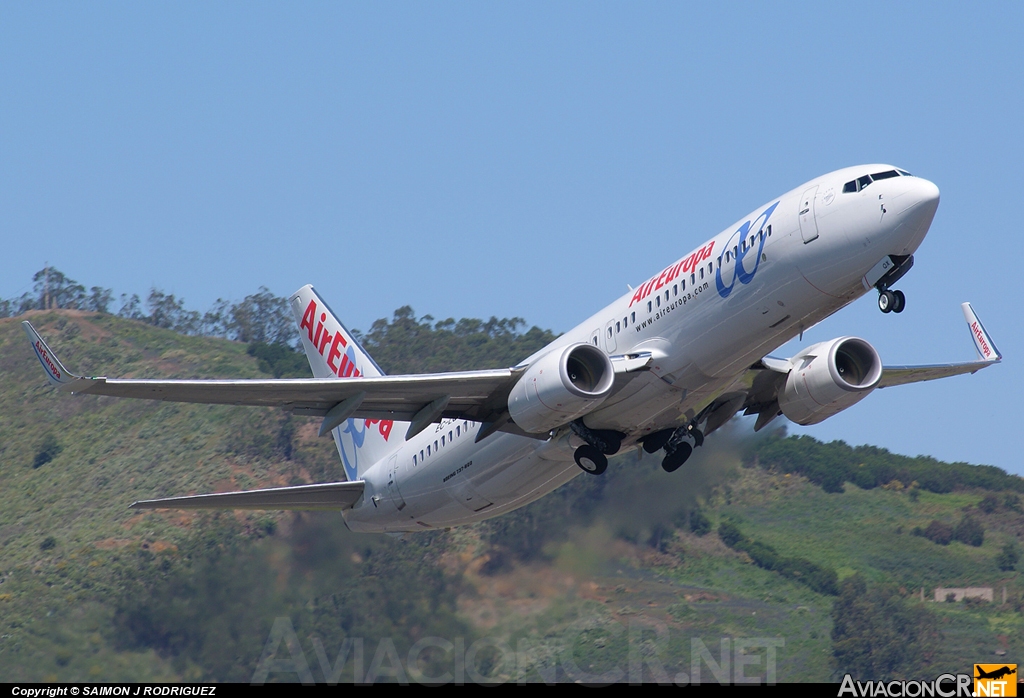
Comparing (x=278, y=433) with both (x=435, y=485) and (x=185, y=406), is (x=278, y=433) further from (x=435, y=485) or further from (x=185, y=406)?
(x=435, y=485)

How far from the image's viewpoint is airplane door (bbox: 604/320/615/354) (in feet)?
86.7

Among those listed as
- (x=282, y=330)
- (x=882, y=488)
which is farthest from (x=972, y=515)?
(x=282, y=330)

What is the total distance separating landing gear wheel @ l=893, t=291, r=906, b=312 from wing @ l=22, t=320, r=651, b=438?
485 centimetres

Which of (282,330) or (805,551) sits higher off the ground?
(282,330)

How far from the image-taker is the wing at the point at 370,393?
78.0 ft

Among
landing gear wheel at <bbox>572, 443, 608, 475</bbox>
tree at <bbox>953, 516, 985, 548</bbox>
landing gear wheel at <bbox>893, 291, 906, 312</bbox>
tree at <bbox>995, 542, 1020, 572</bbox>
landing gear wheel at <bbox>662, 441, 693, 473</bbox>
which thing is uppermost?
tree at <bbox>953, 516, 985, 548</bbox>

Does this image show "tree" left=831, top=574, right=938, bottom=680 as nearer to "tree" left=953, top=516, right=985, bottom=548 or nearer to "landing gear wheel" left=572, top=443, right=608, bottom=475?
"tree" left=953, top=516, right=985, bottom=548

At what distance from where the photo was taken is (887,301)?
23250 millimetres

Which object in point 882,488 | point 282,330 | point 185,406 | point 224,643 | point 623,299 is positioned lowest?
point 224,643

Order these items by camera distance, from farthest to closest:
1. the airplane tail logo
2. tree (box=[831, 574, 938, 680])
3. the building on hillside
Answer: the building on hillside
tree (box=[831, 574, 938, 680])
the airplane tail logo

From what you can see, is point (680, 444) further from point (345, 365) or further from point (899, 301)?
point (345, 365)

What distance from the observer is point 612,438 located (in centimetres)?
2688

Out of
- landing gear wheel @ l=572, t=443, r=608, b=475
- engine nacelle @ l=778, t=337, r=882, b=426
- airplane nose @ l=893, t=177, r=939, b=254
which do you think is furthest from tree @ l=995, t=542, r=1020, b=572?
airplane nose @ l=893, t=177, r=939, b=254

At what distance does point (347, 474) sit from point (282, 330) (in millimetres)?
90386
